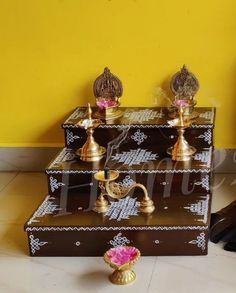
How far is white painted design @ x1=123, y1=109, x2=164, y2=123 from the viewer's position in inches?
104

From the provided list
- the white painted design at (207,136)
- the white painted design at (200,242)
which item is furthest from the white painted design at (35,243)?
the white painted design at (207,136)

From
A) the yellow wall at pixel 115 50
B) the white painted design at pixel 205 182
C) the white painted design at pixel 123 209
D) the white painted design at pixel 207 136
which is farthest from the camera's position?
the yellow wall at pixel 115 50

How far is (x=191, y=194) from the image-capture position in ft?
7.58

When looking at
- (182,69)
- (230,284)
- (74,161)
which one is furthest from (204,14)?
(230,284)

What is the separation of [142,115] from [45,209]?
2.56 feet

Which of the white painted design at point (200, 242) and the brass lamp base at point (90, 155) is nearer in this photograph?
the white painted design at point (200, 242)

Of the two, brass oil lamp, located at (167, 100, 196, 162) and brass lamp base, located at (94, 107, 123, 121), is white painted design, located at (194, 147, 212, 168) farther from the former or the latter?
brass lamp base, located at (94, 107, 123, 121)

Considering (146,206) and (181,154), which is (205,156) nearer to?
(181,154)

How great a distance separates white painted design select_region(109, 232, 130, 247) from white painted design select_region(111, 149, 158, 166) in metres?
0.43

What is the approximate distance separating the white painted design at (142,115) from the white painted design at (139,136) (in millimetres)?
69

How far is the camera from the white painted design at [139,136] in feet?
8.40

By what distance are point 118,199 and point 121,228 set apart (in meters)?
0.25

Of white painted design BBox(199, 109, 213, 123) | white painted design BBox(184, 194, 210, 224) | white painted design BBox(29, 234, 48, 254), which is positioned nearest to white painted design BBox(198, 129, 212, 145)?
white painted design BBox(199, 109, 213, 123)

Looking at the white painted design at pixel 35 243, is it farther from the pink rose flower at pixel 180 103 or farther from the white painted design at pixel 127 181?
the pink rose flower at pixel 180 103
